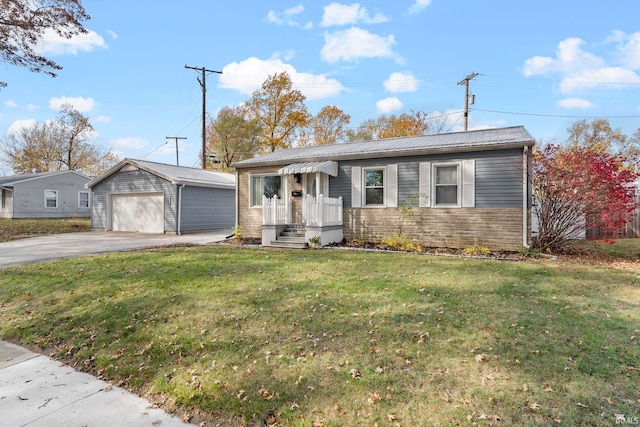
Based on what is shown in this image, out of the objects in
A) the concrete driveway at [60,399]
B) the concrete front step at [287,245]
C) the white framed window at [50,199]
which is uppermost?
the white framed window at [50,199]

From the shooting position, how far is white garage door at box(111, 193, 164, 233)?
17844mm

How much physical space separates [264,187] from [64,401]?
36.0ft

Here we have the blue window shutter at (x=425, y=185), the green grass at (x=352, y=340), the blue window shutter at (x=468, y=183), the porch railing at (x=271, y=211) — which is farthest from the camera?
the porch railing at (x=271, y=211)

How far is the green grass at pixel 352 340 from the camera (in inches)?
103

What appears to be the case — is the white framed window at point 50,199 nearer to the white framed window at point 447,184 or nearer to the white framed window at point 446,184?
the white framed window at point 447,184

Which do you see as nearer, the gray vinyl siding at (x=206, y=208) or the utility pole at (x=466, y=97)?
the gray vinyl siding at (x=206, y=208)

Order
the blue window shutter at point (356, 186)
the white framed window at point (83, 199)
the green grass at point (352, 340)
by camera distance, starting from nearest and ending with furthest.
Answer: the green grass at point (352, 340) → the blue window shutter at point (356, 186) → the white framed window at point (83, 199)

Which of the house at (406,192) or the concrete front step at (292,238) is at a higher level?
the house at (406,192)

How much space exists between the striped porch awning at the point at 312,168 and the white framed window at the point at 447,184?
3.00 meters

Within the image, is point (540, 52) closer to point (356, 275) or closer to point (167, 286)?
point (356, 275)

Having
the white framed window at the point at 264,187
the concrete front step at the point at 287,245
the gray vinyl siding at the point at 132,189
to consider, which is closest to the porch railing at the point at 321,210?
the concrete front step at the point at 287,245

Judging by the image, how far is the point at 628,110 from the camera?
2733cm

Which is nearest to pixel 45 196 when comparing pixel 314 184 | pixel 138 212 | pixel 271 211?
pixel 138 212

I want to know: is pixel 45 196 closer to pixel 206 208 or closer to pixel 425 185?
pixel 206 208
